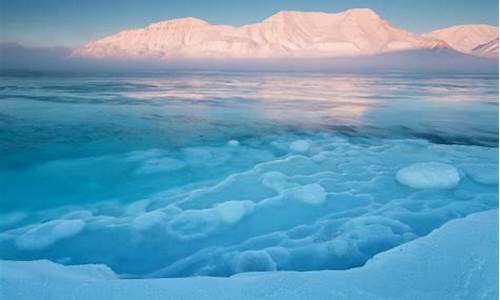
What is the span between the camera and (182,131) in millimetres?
10023

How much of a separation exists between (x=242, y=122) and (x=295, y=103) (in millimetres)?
5248

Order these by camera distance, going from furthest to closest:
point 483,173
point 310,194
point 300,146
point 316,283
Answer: point 300,146 → point 483,173 → point 310,194 → point 316,283

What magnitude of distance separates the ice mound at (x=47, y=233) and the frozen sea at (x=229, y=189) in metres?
0.02

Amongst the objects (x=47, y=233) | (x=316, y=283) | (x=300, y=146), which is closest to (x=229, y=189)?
(x=47, y=233)

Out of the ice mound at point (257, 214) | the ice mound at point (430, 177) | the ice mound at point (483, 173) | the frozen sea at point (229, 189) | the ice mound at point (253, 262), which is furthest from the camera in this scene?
the ice mound at point (483, 173)

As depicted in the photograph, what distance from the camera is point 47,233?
447 centimetres

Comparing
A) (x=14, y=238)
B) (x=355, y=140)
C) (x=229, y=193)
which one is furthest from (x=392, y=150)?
(x=14, y=238)

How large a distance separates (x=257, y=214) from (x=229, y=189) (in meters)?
1.07

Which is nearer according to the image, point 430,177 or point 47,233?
point 47,233

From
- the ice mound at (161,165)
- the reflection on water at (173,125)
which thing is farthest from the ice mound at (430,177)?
the ice mound at (161,165)

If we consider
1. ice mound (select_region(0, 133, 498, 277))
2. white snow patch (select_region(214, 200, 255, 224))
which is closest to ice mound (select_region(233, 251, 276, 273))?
ice mound (select_region(0, 133, 498, 277))

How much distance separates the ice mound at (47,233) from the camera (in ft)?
14.1

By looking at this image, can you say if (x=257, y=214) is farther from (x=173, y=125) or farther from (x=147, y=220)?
(x=173, y=125)

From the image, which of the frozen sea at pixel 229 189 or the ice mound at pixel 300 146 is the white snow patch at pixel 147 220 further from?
the ice mound at pixel 300 146
